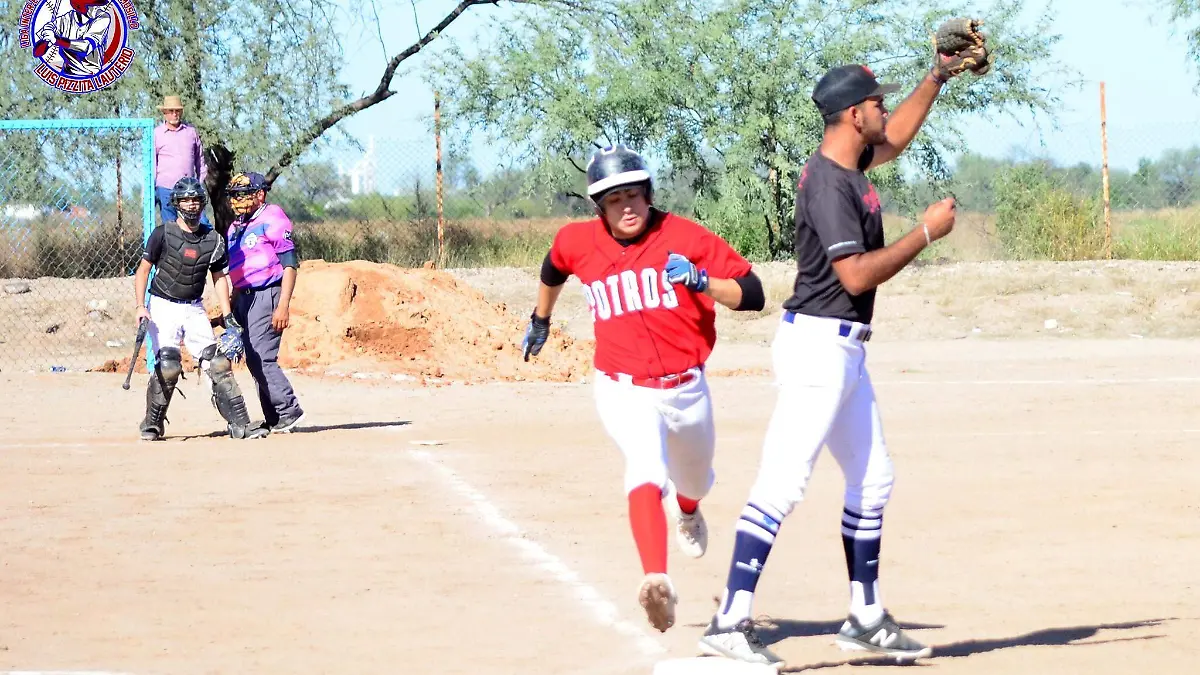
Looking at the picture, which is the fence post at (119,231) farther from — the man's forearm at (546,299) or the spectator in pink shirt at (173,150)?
the man's forearm at (546,299)

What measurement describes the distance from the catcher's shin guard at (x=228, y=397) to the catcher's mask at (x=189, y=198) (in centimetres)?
101

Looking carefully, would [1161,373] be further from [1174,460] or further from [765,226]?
[765,226]

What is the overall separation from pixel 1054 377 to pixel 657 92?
29.5 ft

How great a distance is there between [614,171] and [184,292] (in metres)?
7.24

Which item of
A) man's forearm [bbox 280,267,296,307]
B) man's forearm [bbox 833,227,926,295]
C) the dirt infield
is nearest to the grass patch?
the dirt infield

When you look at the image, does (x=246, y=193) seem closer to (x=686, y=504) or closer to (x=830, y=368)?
(x=686, y=504)

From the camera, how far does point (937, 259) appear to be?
2725cm

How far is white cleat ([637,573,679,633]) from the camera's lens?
580 centimetres

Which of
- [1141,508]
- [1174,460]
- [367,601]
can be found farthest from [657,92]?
[367,601]

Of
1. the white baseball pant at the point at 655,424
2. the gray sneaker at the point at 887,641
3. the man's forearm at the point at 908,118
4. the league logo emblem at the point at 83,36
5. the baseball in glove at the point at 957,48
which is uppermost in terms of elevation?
the league logo emblem at the point at 83,36

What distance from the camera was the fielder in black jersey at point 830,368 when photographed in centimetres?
A: 592

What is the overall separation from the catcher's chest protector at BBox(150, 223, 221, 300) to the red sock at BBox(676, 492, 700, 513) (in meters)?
6.55

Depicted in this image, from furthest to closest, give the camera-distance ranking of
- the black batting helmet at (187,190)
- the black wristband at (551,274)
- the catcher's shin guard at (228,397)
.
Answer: the catcher's shin guard at (228,397), the black batting helmet at (187,190), the black wristband at (551,274)

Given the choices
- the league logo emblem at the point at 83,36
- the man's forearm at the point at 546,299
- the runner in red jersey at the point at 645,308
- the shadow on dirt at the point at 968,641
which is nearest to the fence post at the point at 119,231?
the league logo emblem at the point at 83,36
